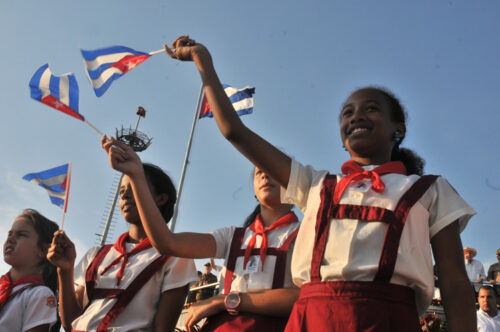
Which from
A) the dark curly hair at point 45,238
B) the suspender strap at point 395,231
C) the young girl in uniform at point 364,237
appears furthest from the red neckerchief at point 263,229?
the dark curly hair at point 45,238

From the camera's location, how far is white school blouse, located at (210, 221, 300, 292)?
2.47 m

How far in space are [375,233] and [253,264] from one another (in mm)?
1026

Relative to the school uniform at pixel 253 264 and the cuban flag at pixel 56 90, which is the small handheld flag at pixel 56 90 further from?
the school uniform at pixel 253 264

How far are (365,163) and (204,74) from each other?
0.82 metres

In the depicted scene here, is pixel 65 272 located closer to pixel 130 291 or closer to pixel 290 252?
pixel 130 291

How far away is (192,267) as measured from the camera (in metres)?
3.00

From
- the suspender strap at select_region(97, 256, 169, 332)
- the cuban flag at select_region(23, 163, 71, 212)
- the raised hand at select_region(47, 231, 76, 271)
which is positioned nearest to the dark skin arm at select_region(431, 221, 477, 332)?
the suspender strap at select_region(97, 256, 169, 332)

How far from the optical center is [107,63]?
12.4 feet

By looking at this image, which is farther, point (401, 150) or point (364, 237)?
point (401, 150)

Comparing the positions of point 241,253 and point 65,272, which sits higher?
point 241,253

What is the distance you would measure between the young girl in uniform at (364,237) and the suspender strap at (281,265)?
2.09 ft

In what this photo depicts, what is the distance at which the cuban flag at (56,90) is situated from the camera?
3.36 meters

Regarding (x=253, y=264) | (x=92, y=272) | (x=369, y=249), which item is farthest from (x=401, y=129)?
(x=92, y=272)

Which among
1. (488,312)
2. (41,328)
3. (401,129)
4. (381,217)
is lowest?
(488,312)
